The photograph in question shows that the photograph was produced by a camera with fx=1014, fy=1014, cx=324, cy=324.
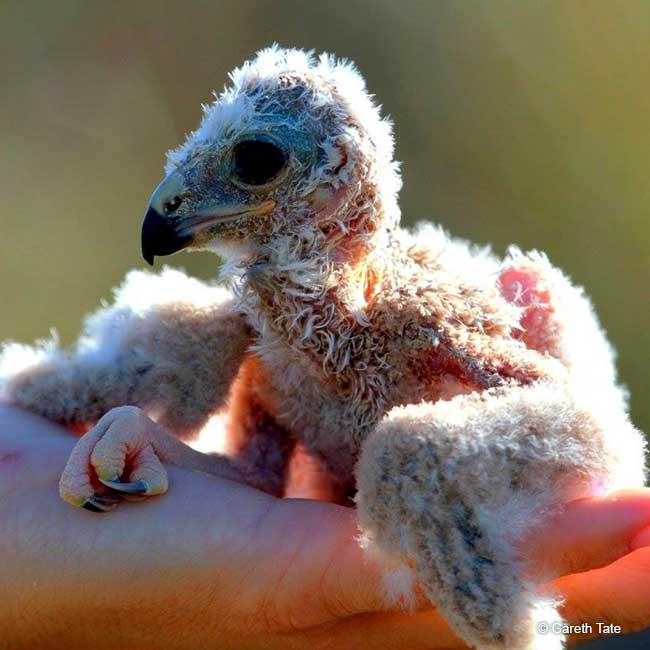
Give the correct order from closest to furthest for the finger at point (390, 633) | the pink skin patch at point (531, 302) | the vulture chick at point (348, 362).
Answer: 1. the vulture chick at point (348, 362)
2. the finger at point (390, 633)
3. the pink skin patch at point (531, 302)

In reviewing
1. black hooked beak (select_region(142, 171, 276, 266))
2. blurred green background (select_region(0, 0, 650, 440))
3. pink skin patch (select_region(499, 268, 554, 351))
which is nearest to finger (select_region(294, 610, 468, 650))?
pink skin patch (select_region(499, 268, 554, 351))

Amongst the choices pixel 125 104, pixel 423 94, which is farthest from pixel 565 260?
pixel 125 104

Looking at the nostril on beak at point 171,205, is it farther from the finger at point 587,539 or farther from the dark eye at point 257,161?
the finger at point 587,539

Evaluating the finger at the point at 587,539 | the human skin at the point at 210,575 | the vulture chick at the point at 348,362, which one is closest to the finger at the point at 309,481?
the vulture chick at the point at 348,362

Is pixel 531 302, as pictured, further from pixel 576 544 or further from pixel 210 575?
pixel 210 575

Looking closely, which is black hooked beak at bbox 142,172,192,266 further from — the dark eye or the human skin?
the human skin

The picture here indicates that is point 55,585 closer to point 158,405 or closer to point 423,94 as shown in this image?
point 158,405

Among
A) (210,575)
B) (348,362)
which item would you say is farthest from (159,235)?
(210,575)
